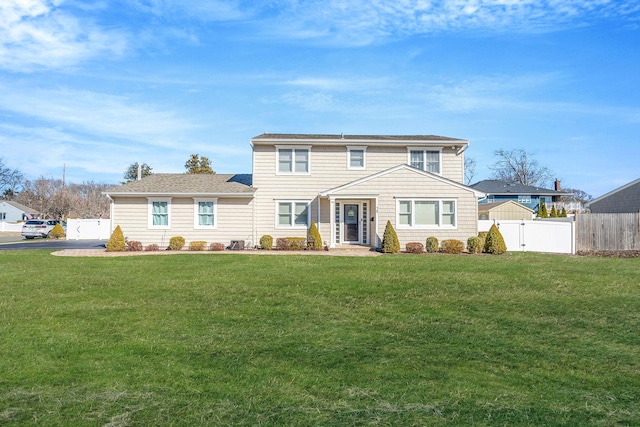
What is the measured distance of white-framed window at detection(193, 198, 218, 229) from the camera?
23.0 m

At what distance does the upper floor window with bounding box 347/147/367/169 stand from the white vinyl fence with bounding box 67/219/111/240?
69.1 feet

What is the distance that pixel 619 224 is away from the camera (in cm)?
2245

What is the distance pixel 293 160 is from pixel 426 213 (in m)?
7.19

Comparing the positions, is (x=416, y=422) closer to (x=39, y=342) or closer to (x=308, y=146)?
(x=39, y=342)

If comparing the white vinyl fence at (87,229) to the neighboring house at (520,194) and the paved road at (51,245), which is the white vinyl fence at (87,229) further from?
the neighboring house at (520,194)

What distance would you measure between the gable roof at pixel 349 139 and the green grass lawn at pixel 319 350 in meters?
11.9

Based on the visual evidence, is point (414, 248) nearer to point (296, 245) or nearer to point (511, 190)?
point (296, 245)

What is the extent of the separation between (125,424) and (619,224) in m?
24.6

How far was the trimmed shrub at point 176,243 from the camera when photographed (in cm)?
2202

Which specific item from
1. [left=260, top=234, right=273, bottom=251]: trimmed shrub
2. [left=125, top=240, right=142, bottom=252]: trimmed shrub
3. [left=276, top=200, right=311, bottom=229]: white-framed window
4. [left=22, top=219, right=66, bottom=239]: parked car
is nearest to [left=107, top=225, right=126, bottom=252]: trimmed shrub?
[left=125, top=240, right=142, bottom=252]: trimmed shrub

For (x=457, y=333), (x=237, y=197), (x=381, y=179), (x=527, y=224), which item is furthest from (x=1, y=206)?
(x=457, y=333)

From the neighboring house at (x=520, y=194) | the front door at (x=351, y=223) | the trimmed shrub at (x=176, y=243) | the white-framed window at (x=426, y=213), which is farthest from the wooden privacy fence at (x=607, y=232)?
the neighboring house at (x=520, y=194)

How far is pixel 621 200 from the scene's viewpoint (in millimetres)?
29734

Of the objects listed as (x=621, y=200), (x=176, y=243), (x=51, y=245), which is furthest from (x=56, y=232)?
(x=621, y=200)
